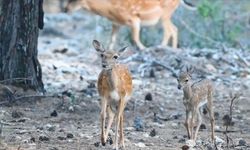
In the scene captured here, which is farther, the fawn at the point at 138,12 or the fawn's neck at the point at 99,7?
the fawn's neck at the point at 99,7

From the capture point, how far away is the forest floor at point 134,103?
8.92m

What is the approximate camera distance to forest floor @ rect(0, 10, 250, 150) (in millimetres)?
8922

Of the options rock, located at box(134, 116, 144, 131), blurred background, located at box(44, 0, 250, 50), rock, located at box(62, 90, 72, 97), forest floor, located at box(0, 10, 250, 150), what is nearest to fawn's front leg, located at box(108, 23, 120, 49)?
blurred background, located at box(44, 0, 250, 50)

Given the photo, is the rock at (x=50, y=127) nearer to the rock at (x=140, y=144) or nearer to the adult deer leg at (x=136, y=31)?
the rock at (x=140, y=144)

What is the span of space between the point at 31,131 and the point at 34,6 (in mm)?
2133

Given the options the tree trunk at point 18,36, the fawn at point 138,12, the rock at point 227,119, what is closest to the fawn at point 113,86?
the rock at point 227,119

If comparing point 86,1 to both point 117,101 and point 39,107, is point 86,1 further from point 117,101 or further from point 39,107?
point 117,101

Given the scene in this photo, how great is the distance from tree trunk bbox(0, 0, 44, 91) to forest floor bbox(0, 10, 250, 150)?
313 mm

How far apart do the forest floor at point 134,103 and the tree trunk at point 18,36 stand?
0.31 meters

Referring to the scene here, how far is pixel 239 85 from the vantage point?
13578 millimetres

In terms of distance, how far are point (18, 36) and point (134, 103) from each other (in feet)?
5.81

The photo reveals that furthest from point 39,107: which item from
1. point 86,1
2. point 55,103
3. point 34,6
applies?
point 86,1

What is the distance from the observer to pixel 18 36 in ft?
35.5

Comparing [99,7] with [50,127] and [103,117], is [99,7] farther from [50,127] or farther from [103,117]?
[103,117]
